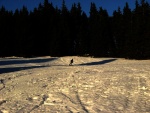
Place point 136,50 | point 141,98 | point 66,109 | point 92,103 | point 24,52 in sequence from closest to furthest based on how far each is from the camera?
point 66,109
point 92,103
point 141,98
point 136,50
point 24,52

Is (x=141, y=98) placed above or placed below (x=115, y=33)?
below

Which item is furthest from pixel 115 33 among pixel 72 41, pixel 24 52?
pixel 24 52

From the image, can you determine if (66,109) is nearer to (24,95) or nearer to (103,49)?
(24,95)

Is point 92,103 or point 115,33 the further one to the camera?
point 115,33

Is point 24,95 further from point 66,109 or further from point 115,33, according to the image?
point 115,33

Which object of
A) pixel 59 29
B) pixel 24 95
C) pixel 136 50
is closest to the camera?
pixel 24 95

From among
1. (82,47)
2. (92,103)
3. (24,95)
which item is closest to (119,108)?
(92,103)

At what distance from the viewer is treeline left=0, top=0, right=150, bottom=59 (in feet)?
203

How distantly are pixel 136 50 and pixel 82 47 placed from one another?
17.2 meters

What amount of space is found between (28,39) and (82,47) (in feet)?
39.5

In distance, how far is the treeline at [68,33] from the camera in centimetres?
6178

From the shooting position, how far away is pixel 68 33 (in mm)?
67438

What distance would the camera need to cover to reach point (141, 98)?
1199cm

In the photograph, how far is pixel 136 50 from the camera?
172 feet
